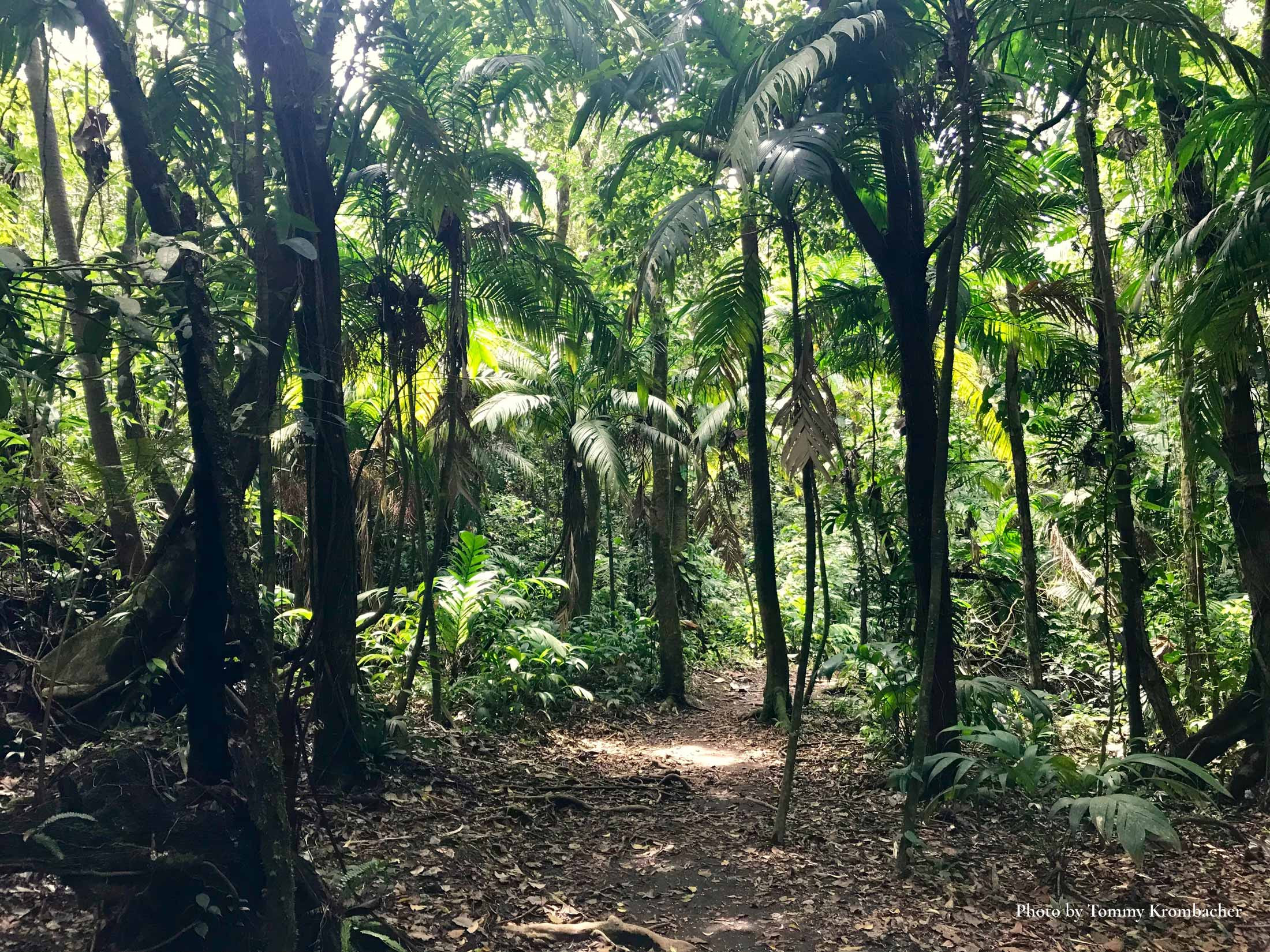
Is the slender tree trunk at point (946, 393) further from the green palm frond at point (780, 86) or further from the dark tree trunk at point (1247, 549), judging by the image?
the dark tree trunk at point (1247, 549)

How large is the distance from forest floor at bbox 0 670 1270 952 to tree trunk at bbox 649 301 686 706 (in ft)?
12.8

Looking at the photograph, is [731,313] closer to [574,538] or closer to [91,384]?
[91,384]

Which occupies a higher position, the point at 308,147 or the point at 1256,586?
the point at 308,147

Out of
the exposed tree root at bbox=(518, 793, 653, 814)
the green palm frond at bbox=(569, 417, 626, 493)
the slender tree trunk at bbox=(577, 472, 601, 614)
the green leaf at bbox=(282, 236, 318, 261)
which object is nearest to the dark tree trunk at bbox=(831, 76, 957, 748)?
the exposed tree root at bbox=(518, 793, 653, 814)

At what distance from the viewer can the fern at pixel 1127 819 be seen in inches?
137

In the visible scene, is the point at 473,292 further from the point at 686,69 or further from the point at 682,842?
the point at 682,842

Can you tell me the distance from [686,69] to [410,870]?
20.8ft

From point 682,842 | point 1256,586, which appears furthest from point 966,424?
point 682,842

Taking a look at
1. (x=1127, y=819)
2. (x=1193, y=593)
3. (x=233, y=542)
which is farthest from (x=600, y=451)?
(x=233, y=542)

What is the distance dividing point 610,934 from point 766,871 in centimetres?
146

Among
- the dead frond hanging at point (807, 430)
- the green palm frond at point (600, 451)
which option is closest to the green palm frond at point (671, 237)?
the dead frond hanging at point (807, 430)

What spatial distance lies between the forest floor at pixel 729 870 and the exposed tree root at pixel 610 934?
0.14 ft

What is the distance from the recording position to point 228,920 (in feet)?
9.35

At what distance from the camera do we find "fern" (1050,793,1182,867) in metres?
3.48
